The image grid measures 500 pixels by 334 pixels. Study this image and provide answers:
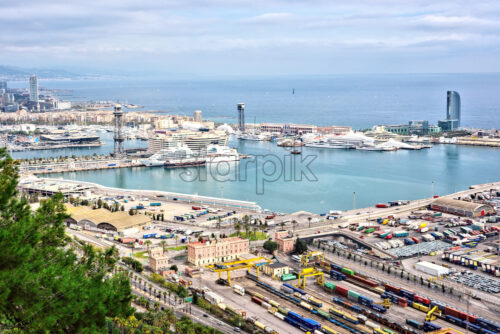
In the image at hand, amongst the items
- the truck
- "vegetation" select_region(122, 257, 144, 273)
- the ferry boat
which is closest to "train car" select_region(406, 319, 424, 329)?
the truck

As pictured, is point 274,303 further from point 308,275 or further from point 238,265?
point 238,265

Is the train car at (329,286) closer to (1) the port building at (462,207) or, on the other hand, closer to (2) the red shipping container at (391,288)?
(2) the red shipping container at (391,288)

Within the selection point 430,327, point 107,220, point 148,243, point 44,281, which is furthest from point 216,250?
point 44,281

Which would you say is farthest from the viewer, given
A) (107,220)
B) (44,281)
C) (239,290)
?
(107,220)

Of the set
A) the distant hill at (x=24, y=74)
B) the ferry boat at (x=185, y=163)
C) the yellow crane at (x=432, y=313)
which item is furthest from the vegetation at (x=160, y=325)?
the distant hill at (x=24, y=74)

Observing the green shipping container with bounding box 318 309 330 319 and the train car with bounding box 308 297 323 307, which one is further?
the train car with bounding box 308 297 323 307

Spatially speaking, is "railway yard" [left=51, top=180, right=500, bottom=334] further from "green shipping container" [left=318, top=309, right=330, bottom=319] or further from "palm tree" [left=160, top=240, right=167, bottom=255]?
"palm tree" [left=160, top=240, right=167, bottom=255]
